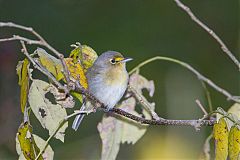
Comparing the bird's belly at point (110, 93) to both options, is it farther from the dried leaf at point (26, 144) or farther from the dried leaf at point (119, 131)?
the dried leaf at point (26, 144)

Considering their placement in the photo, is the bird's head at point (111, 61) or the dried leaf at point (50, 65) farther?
the bird's head at point (111, 61)

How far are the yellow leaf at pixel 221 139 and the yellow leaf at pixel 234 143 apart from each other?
0.02 m

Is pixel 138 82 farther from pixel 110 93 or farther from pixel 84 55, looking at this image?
pixel 84 55

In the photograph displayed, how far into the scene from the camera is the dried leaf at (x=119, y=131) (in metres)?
2.88

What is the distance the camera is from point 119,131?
301 centimetres

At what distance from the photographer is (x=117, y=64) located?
11.6ft

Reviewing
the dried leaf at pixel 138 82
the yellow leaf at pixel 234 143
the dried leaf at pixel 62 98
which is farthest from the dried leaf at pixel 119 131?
the yellow leaf at pixel 234 143

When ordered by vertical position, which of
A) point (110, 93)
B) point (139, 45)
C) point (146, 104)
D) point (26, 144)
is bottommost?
point (26, 144)

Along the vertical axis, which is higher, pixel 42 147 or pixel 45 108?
pixel 45 108

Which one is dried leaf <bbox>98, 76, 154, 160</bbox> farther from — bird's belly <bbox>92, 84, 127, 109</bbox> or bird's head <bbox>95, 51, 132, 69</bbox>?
bird's head <bbox>95, 51, 132, 69</bbox>

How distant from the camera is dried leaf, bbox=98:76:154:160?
2881 millimetres

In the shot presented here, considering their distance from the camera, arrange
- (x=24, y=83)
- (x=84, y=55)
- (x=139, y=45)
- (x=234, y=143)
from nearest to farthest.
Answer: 1. (x=234, y=143)
2. (x=24, y=83)
3. (x=84, y=55)
4. (x=139, y=45)

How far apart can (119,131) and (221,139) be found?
976mm

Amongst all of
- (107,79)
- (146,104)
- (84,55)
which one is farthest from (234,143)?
(107,79)
